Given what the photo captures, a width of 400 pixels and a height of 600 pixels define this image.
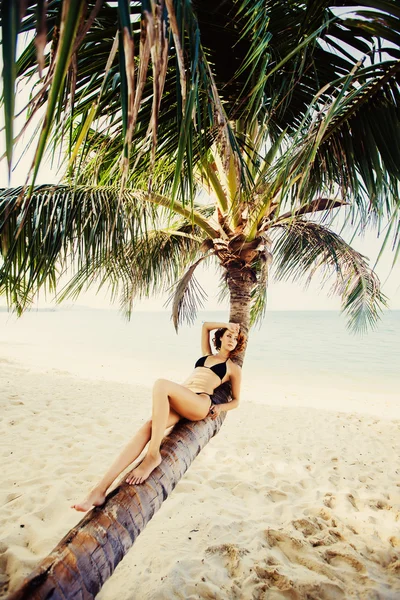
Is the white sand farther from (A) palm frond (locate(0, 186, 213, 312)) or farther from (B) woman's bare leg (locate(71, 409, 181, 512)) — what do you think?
(A) palm frond (locate(0, 186, 213, 312))

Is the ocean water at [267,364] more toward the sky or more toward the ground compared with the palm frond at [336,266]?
more toward the ground

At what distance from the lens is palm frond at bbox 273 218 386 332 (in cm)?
474

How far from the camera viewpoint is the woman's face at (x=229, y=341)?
2.98 meters

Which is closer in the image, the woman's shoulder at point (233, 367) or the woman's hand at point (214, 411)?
the woman's hand at point (214, 411)

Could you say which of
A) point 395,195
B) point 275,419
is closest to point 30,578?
point 395,195

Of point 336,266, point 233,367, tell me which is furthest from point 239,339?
point 336,266

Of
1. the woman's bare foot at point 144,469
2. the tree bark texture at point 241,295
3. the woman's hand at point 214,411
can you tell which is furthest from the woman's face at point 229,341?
the woman's bare foot at point 144,469

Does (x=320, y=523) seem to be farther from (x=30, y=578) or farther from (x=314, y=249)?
(x=314, y=249)

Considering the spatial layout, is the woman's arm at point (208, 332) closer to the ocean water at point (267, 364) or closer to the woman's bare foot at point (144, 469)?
the woman's bare foot at point (144, 469)

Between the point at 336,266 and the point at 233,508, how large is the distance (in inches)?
132

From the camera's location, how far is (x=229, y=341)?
2977 mm

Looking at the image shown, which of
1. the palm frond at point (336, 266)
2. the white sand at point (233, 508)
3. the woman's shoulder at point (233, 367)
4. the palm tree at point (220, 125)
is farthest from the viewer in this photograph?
the palm frond at point (336, 266)

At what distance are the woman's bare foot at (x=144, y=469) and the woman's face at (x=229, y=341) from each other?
3.90 ft

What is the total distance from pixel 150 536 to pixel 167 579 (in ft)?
1.87
